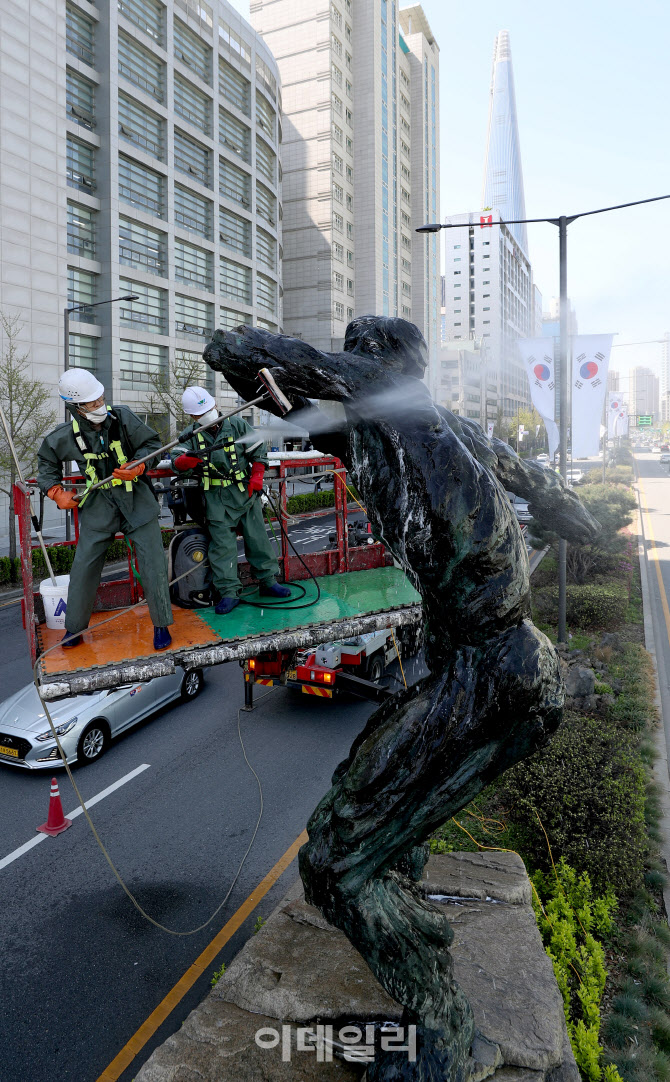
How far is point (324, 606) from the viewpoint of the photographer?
19.3 ft

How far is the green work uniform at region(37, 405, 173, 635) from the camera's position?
15.4 ft

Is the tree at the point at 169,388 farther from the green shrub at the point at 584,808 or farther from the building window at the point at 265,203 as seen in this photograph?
the green shrub at the point at 584,808

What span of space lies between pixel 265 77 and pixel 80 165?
15.3 meters

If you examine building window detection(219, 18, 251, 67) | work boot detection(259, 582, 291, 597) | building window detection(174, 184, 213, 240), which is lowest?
work boot detection(259, 582, 291, 597)

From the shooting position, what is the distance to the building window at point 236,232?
33.7m

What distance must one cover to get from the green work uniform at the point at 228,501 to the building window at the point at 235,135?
109ft

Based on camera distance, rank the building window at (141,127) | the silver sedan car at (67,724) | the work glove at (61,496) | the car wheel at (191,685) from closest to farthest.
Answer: the work glove at (61,496)
the silver sedan car at (67,724)
the car wheel at (191,685)
the building window at (141,127)

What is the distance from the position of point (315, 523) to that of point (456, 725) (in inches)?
1060

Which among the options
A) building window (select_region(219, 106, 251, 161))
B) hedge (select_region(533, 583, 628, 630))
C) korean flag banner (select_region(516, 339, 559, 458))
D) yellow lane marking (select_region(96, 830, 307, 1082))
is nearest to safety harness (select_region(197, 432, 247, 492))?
yellow lane marking (select_region(96, 830, 307, 1082))

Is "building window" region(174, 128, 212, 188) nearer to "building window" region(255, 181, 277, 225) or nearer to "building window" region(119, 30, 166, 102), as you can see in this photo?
"building window" region(119, 30, 166, 102)

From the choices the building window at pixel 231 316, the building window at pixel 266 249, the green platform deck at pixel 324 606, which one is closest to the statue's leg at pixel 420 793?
the green platform deck at pixel 324 606

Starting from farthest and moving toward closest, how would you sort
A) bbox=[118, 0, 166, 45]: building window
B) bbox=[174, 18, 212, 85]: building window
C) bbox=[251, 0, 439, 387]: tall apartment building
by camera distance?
bbox=[251, 0, 439, 387]: tall apartment building < bbox=[174, 18, 212, 85]: building window < bbox=[118, 0, 166, 45]: building window

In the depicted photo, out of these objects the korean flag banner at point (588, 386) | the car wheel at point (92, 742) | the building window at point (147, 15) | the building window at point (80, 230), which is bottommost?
the car wheel at point (92, 742)

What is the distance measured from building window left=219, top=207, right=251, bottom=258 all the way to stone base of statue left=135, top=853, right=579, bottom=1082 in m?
34.4
